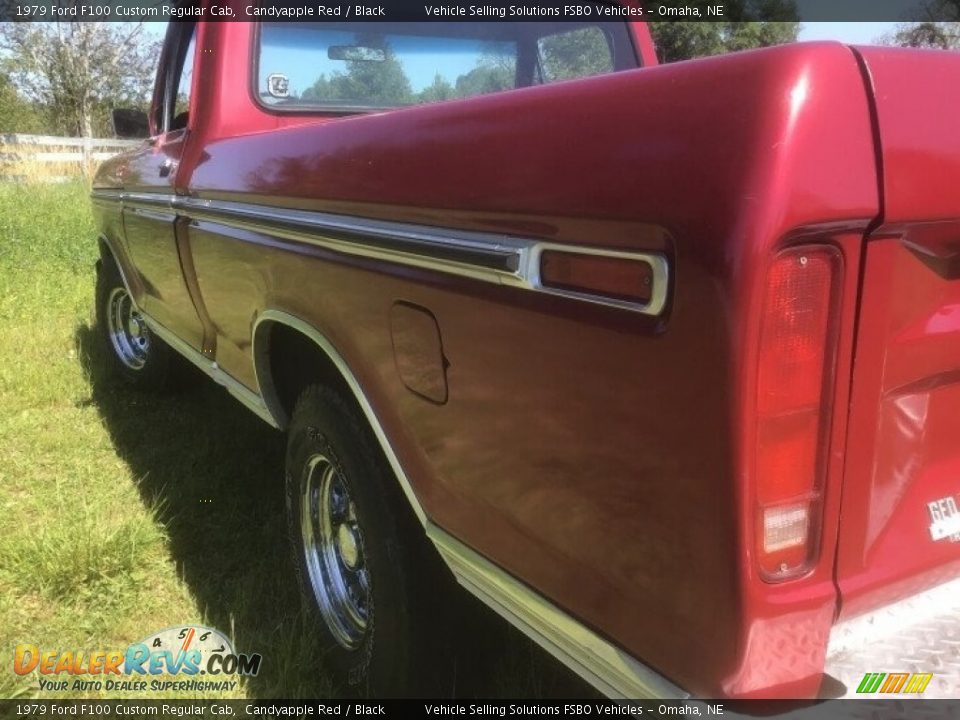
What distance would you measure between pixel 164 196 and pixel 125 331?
83.7 inches

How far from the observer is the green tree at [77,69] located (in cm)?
2122

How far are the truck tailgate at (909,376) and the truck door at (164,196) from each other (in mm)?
2482

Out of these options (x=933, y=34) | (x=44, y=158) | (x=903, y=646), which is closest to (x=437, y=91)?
(x=903, y=646)

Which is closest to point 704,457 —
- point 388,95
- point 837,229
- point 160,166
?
point 837,229

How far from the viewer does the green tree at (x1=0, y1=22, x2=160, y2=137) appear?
69.6 ft

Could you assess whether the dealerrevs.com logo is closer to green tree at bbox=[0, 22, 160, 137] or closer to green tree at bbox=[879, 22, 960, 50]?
green tree at bbox=[879, 22, 960, 50]

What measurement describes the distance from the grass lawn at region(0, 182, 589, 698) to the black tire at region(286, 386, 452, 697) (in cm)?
12

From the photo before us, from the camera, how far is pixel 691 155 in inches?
40.9

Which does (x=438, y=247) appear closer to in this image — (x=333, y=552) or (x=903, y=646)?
(x=903, y=646)

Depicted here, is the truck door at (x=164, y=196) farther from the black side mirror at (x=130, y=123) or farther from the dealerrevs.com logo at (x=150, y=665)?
the dealerrevs.com logo at (x=150, y=665)

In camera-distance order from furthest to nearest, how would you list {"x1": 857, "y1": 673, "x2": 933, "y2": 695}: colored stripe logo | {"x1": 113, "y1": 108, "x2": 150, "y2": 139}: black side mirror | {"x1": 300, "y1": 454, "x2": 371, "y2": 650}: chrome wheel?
{"x1": 113, "y1": 108, "x2": 150, "y2": 139}: black side mirror < {"x1": 300, "y1": 454, "x2": 371, "y2": 650}: chrome wheel < {"x1": 857, "y1": 673, "x2": 933, "y2": 695}: colored stripe logo

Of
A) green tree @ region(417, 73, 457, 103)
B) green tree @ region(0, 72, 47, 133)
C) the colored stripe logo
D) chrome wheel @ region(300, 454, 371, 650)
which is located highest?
green tree @ region(0, 72, 47, 133)

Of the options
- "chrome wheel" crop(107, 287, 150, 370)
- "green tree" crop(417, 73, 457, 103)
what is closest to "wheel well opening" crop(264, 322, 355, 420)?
"green tree" crop(417, 73, 457, 103)

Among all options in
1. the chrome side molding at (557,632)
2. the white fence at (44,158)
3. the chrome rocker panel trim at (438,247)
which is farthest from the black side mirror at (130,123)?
the white fence at (44,158)
